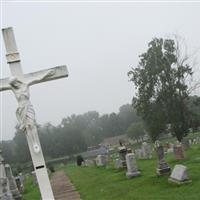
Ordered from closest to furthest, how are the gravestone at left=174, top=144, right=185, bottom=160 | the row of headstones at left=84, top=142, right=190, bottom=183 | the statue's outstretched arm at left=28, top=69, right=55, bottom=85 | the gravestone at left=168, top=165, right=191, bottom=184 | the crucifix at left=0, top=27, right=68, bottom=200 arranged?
the crucifix at left=0, top=27, right=68, bottom=200
the statue's outstretched arm at left=28, top=69, right=55, bottom=85
the gravestone at left=168, top=165, right=191, bottom=184
the row of headstones at left=84, top=142, right=190, bottom=183
the gravestone at left=174, top=144, right=185, bottom=160

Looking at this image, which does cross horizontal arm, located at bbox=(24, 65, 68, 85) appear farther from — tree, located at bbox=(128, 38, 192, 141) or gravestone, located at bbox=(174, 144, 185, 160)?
tree, located at bbox=(128, 38, 192, 141)

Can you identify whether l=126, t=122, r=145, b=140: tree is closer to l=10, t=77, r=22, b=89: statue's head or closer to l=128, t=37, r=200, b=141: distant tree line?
l=128, t=37, r=200, b=141: distant tree line

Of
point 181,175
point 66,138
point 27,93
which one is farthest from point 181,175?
point 66,138

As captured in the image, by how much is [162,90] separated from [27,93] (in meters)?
35.4

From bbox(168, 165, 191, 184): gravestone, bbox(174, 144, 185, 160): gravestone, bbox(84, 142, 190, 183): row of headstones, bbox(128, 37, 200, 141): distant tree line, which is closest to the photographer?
bbox(168, 165, 191, 184): gravestone

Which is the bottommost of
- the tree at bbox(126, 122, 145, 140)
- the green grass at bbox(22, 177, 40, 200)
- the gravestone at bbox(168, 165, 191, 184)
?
the green grass at bbox(22, 177, 40, 200)

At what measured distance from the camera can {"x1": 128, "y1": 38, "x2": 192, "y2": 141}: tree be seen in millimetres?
41219

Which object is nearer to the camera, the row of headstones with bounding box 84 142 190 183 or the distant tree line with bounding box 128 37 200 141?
the row of headstones with bounding box 84 142 190 183

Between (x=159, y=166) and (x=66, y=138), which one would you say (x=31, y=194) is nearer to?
(x=159, y=166)

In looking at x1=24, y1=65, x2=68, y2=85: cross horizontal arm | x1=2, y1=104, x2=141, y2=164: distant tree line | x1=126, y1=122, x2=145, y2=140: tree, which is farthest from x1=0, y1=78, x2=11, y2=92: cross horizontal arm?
x1=126, y1=122, x2=145, y2=140: tree

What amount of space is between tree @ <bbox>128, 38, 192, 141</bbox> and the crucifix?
34067 mm

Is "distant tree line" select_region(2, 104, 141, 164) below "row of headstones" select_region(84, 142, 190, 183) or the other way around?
the other way around

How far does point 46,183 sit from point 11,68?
2.18m

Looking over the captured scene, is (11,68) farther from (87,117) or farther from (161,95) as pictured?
(87,117)
